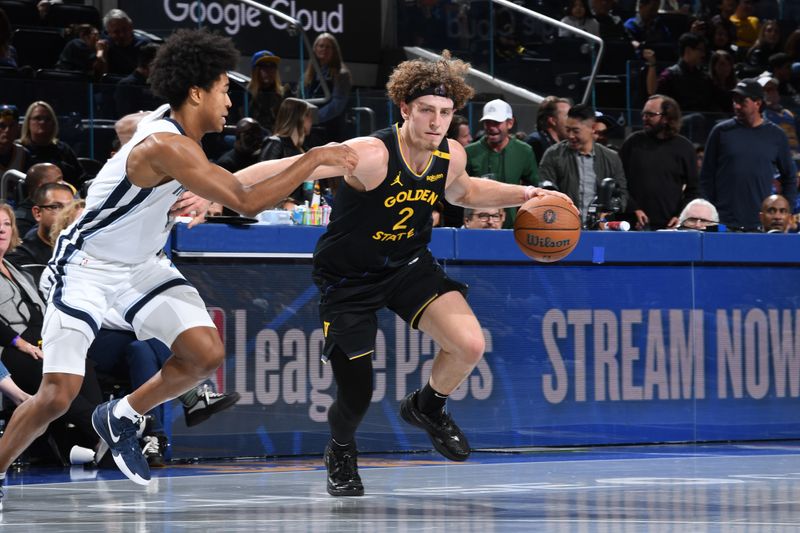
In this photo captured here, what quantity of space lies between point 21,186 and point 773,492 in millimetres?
6412

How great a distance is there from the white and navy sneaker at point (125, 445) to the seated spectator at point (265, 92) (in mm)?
6565

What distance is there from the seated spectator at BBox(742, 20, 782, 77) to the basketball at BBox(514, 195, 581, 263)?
11.9 meters

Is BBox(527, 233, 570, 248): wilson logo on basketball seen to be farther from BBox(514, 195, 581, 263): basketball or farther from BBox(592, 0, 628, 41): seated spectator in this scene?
BBox(592, 0, 628, 41): seated spectator

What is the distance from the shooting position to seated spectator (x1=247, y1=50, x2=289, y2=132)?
13062mm

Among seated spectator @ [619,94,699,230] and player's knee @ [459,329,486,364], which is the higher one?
seated spectator @ [619,94,699,230]

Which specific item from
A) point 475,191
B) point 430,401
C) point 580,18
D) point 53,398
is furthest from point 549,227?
point 580,18

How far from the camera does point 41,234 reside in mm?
9602

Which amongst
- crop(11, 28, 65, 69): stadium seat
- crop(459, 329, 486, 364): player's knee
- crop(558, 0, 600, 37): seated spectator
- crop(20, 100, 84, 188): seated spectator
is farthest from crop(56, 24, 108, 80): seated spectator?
crop(459, 329, 486, 364): player's knee

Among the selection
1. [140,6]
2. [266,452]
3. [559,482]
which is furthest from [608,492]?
[140,6]

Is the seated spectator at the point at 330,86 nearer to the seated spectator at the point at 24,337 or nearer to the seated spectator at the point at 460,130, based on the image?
the seated spectator at the point at 460,130

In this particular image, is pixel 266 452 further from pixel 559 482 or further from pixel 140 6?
pixel 140 6

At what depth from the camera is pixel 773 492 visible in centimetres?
712

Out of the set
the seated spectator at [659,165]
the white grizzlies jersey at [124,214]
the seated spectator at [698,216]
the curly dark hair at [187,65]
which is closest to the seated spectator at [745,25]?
Answer: the seated spectator at [659,165]

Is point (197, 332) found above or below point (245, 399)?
above
